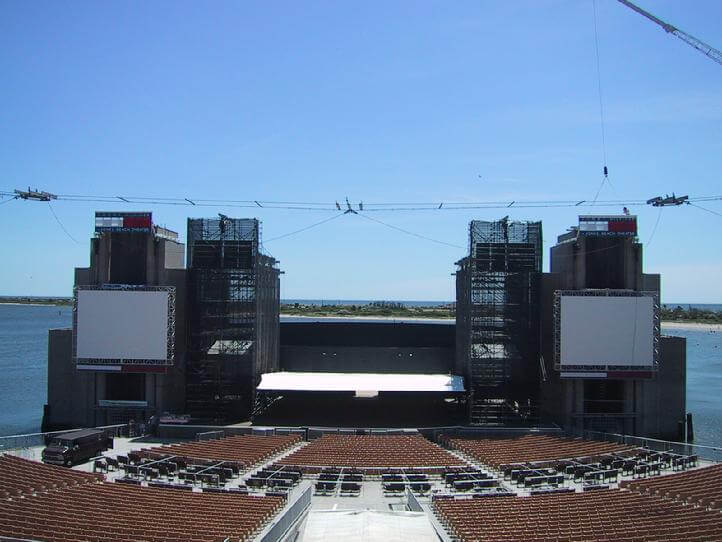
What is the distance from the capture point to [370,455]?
2978 centimetres

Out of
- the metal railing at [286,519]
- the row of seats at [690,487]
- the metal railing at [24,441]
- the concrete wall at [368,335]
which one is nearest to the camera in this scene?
the metal railing at [286,519]

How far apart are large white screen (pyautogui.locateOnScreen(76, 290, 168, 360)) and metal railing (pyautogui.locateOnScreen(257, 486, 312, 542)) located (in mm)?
21184

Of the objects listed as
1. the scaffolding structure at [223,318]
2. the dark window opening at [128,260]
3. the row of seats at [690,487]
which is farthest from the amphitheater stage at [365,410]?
the row of seats at [690,487]

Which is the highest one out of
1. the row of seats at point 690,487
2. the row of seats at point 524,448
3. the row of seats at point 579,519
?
the row of seats at point 579,519

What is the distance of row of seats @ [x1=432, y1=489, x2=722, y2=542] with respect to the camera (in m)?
17.9

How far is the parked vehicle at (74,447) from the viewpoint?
29109 millimetres

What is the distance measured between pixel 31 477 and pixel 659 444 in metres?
30.1

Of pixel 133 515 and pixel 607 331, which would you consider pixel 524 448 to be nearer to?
pixel 607 331

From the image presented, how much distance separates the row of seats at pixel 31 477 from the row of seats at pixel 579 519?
14.1 meters

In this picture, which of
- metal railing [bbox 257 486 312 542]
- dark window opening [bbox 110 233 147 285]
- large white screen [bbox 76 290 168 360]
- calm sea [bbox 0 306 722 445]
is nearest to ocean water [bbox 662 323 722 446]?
calm sea [bbox 0 306 722 445]

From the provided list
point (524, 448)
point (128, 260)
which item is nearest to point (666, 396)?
point (524, 448)

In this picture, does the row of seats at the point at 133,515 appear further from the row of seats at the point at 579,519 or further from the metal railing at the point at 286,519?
the row of seats at the point at 579,519

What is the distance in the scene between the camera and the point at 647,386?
42062mm

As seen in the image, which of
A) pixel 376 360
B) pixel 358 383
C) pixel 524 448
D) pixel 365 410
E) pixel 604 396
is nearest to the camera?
pixel 524 448
